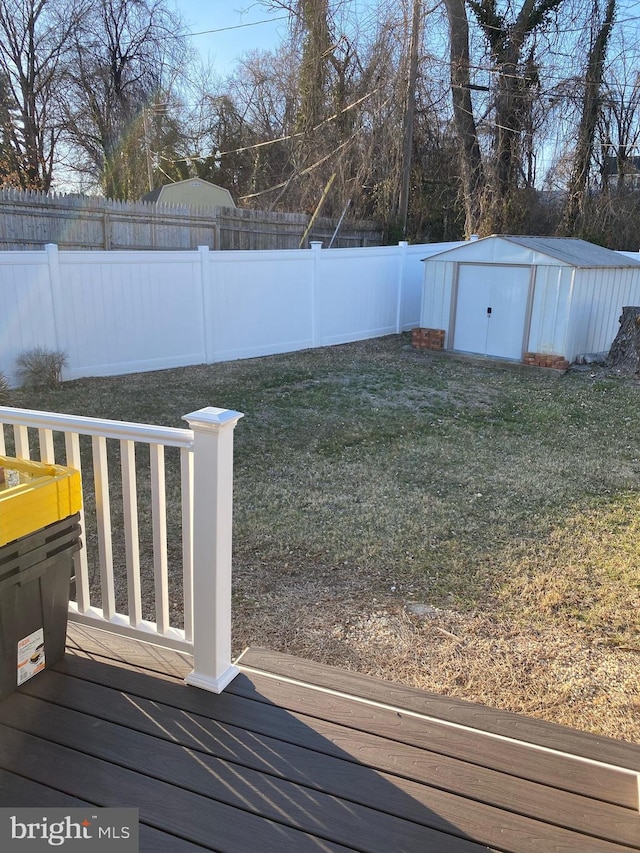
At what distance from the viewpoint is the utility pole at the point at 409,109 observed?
12.4m

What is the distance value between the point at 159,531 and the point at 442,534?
2.14m

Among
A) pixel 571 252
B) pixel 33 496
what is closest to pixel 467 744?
pixel 33 496

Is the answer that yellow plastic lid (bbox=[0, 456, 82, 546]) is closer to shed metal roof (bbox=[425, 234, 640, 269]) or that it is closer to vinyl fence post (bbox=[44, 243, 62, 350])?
vinyl fence post (bbox=[44, 243, 62, 350])

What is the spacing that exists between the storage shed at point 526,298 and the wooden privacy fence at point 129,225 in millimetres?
3153

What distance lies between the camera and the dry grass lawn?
260 centimetres

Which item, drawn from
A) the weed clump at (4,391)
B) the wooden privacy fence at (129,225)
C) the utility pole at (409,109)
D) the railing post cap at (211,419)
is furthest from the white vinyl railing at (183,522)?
the utility pole at (409,109)

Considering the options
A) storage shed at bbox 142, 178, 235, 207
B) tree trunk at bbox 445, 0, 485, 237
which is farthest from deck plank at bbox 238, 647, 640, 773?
tree trunk at bbox 445, 0, 485, 237

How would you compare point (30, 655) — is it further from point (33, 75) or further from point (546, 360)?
point (33, 75)

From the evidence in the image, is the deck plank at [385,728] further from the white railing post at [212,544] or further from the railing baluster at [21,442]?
the railing baluster at [21,442]

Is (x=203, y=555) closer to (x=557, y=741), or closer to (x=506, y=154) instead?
(x=557, y=741)

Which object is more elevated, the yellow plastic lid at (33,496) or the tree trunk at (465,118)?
the tree trunk at (465,118)

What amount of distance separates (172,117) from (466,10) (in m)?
8.79

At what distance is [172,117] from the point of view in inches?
699

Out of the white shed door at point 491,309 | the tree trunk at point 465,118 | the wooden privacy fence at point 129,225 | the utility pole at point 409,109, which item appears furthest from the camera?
the tree trunk at point 465,118
